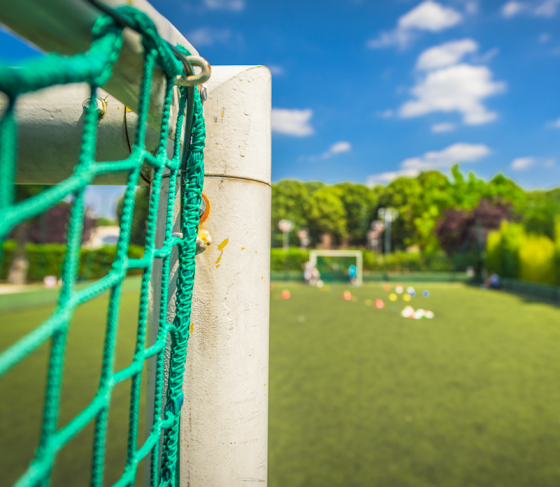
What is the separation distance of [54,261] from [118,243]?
22.6 meters

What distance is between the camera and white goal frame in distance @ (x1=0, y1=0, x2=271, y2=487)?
99 cm

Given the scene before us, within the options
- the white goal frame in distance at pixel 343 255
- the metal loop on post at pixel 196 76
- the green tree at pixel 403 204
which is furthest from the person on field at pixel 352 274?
the metal loop on post at pixel 196 76

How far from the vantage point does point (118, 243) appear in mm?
704

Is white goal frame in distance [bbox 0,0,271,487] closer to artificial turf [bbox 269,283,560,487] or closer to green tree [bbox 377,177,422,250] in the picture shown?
artificial turf [bbox 269,283,560,487]

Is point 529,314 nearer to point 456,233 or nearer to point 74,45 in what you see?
point 74,45

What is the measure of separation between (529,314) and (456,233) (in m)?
19.4

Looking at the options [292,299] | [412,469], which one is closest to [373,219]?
[292,299]

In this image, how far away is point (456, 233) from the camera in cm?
2850

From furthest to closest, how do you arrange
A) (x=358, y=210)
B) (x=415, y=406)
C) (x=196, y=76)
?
(x=358, y=210)
(x=415, y=406)
(x=196, y=76)

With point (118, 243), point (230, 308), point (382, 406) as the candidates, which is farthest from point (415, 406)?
point (118, 243)

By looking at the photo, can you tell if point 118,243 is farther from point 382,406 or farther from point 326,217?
point 326,217

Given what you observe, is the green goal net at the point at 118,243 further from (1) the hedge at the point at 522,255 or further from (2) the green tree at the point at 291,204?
(2) the green tree at the point at 291,204

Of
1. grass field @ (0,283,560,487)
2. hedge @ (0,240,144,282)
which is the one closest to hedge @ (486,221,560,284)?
grass field @ (0,283,560,487)

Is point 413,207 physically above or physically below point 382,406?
above
